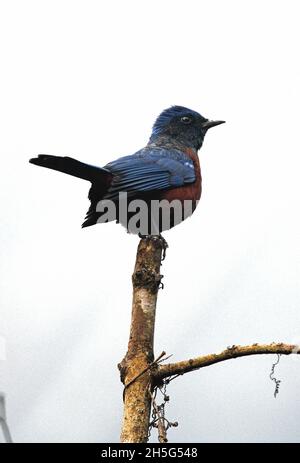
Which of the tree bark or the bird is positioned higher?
the bird

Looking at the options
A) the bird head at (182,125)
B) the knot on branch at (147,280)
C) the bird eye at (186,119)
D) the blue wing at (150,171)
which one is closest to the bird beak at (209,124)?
the bird head at (182,125)

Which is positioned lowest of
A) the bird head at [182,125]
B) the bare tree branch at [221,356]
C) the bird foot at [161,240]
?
the bare tree branch at [221,356]

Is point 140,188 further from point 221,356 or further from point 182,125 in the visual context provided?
point 221,356

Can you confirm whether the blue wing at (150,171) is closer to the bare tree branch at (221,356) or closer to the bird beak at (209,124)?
the bird beak at (209,124)

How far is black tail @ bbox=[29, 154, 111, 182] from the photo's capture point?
5.26 metres

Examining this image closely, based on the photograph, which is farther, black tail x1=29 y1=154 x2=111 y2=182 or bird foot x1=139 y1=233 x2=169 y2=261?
black tail x1=29 y1=154 x2=111 y2=182

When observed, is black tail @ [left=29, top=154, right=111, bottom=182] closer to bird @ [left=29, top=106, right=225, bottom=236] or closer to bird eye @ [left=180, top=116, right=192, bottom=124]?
bird @ [left=29, top=106, right=225, bottom=236]

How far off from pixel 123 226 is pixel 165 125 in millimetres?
2200

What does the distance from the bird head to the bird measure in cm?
95

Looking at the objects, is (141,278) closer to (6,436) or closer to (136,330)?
(136,330)

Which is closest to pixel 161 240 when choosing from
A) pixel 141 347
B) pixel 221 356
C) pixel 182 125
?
pixel 141 347

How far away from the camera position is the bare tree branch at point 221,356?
3.24 metres

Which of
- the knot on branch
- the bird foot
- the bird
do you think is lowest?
the knot on branch

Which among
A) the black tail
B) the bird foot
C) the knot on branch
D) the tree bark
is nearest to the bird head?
the black tail
